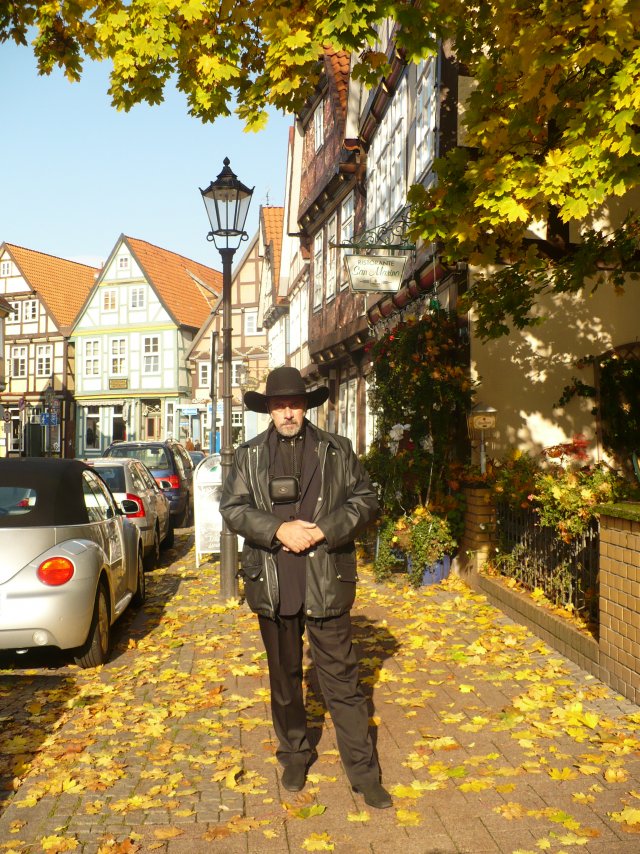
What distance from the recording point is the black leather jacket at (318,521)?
4.43 meters

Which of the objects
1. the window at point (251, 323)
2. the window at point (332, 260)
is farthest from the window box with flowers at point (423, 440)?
the window at point (251, 323)

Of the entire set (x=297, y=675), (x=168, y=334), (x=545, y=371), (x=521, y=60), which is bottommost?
(x=297, y=675)

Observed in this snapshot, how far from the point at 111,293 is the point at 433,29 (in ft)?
169

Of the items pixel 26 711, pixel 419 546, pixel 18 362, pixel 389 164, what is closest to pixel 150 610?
pixel 419 546

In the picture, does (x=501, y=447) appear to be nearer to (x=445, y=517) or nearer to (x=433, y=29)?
(x=445, y=517)

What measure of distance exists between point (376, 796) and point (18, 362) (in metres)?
57.3

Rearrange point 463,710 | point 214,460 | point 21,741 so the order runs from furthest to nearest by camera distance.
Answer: point 214,460
point 463,710
point 21,741

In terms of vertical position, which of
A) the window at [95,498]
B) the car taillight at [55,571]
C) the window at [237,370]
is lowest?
the car taillight at [55,571]

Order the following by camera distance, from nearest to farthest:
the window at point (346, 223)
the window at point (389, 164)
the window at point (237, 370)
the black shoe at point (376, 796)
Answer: the black shoe at point (376, 796) < the window at point (389, 164) < the window at point (346, 223) < the window at point (237, 370)

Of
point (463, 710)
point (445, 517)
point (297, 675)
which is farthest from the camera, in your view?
point (445, 517)

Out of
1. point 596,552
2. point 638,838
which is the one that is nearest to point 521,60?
point 596,552

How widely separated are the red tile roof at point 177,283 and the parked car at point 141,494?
134 ft

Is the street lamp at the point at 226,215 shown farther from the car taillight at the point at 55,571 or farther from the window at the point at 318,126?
the window at the point at 318,126

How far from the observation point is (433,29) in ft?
21.0
